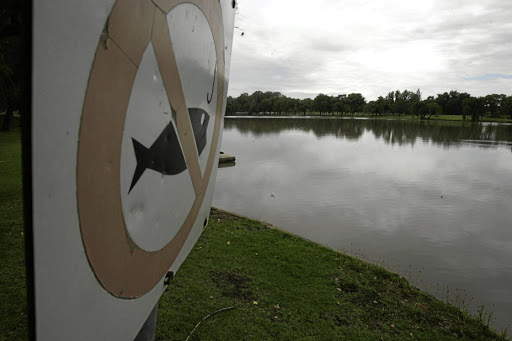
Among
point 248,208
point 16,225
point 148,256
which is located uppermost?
point 148,256

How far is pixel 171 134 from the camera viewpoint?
1.02 meters

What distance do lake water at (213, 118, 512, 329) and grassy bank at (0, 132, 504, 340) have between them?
171cm

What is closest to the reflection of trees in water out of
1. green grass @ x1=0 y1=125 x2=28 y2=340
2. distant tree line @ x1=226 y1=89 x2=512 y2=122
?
green grass @ x1=0 y1=125 x2=28 y2=340

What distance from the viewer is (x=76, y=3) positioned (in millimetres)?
545

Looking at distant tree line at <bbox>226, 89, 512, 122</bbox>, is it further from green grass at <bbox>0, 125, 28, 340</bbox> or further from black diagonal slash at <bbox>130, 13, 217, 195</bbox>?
black diagonal slash at <bbox>130, 13, 217, 195</bbox>

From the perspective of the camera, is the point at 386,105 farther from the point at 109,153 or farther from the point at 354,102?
the point at 109,153

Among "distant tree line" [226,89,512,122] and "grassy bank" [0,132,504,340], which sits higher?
"distant tree line" [226,89,512,122]

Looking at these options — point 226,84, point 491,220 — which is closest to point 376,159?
point 491,220

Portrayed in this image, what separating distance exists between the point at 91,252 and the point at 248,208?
9612mm

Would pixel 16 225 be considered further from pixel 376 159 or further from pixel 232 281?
pixel 376 159

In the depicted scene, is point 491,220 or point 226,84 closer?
point 226,84

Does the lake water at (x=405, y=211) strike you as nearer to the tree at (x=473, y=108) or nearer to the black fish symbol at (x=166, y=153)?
the black fish symbol at (x=166, y=153)

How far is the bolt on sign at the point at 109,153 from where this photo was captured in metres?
0.52

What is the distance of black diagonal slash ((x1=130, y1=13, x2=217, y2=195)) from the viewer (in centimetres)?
87
